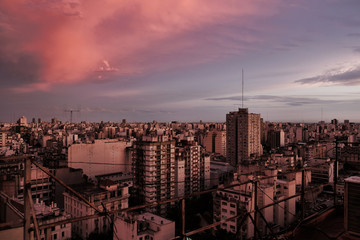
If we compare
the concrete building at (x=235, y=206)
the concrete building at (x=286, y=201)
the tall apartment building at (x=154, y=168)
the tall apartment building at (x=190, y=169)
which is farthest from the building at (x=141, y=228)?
the tall apartment building at (x=190, y=169)

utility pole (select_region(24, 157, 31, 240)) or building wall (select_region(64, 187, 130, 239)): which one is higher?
utility pole (select_region(24, 157, 31, 240))

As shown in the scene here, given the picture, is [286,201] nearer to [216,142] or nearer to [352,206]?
[352,206]

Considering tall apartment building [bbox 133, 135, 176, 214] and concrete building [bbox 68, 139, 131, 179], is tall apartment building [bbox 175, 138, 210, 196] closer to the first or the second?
tall apartment building [bbox 133, 135, 176, 214]

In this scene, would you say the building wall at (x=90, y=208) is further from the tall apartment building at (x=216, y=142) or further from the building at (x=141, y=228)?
the tall apartment building at (x=216, y=142)

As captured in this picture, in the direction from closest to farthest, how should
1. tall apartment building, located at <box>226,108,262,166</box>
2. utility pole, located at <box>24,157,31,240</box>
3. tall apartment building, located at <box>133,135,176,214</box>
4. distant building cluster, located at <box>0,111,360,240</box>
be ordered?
1. utility pole, located at <box>24,157,31,240</box>
2. distant building cluster, located at <box>0,111,360,240</box>
3. tall apartment building, located at <box>133,135,176,214</box>
4. tall apartment building, located at <box>226,108,262,166</box>

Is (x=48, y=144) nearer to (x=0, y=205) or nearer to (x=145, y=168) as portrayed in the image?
(x=145, y=168)

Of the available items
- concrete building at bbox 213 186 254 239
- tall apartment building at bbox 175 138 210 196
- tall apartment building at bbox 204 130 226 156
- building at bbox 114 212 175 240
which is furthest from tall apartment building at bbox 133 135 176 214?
tall apartment building at bbox 204 130 226 156
